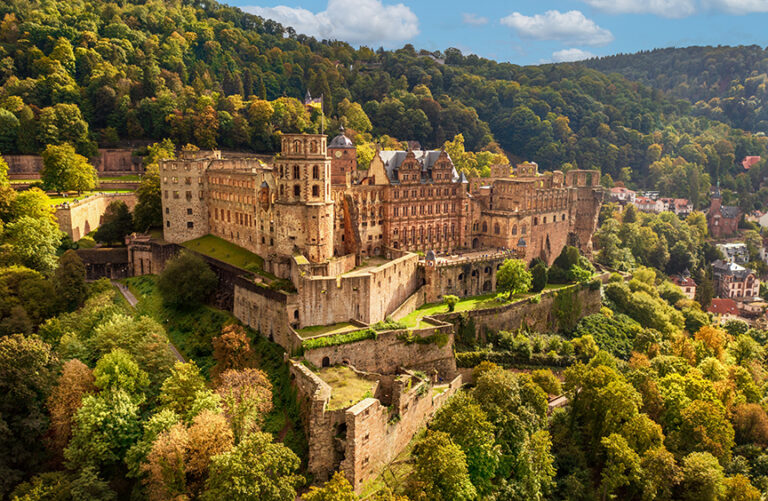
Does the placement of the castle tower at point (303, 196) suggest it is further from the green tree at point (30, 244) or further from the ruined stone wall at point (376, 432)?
the green tree at point (30, 244)

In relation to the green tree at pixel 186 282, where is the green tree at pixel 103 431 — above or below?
below

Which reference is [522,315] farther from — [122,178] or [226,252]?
[122,178]

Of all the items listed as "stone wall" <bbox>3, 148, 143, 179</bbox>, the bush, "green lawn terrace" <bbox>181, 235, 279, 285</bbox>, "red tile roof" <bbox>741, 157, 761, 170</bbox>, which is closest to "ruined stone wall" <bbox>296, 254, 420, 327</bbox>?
"green lawn terrace" <bbox>181, 235, 279, 285</bbox>

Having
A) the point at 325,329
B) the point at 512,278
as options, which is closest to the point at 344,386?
the point at 325,329

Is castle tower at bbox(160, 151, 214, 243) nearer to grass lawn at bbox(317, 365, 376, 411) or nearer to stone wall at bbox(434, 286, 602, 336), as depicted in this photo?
grass lawn at bbox(317, 365, 376, 411)

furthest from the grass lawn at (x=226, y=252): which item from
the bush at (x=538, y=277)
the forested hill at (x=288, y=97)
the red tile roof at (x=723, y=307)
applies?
the red tile roof at (x=723, y=307)
